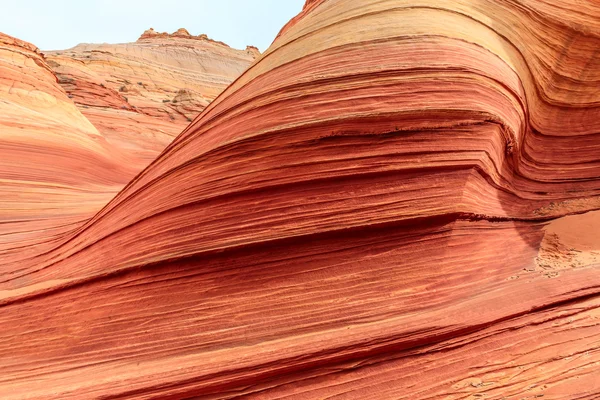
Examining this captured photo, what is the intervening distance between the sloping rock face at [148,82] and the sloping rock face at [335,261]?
205 inches

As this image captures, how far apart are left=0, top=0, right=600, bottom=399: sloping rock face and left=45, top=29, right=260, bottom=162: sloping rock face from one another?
17.1ft

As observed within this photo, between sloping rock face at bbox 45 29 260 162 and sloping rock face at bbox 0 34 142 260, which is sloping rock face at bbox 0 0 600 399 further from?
sloping rock face at bbox 45 29 260 162

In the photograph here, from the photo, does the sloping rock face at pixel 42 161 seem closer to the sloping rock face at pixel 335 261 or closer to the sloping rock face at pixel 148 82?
the sloping rock face at pixel 335 261

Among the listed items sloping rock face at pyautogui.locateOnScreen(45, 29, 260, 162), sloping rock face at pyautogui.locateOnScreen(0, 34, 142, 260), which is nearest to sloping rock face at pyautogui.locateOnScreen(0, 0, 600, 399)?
sloping rock face at pyautogui.locateOnScreen(0, 34, 142, 260)

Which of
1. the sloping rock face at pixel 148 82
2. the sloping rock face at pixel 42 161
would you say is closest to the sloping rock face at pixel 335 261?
the sloping rock face at pixel 42 161

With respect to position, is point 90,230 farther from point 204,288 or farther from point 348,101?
point 348,101

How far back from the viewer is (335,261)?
1.50 meters

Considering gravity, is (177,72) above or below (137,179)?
above

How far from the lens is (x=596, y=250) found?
1.98 m

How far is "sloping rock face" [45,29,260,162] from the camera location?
7.67 metres

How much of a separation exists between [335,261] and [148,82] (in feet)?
44.7

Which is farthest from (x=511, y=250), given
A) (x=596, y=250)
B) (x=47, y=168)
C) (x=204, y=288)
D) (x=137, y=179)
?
(x=47, y=168)

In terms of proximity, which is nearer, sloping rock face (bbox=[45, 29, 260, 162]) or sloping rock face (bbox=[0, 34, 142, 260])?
sloping rock face (bbox=[0, 34, 142, 260])

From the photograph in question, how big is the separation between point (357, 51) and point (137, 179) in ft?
4.50
